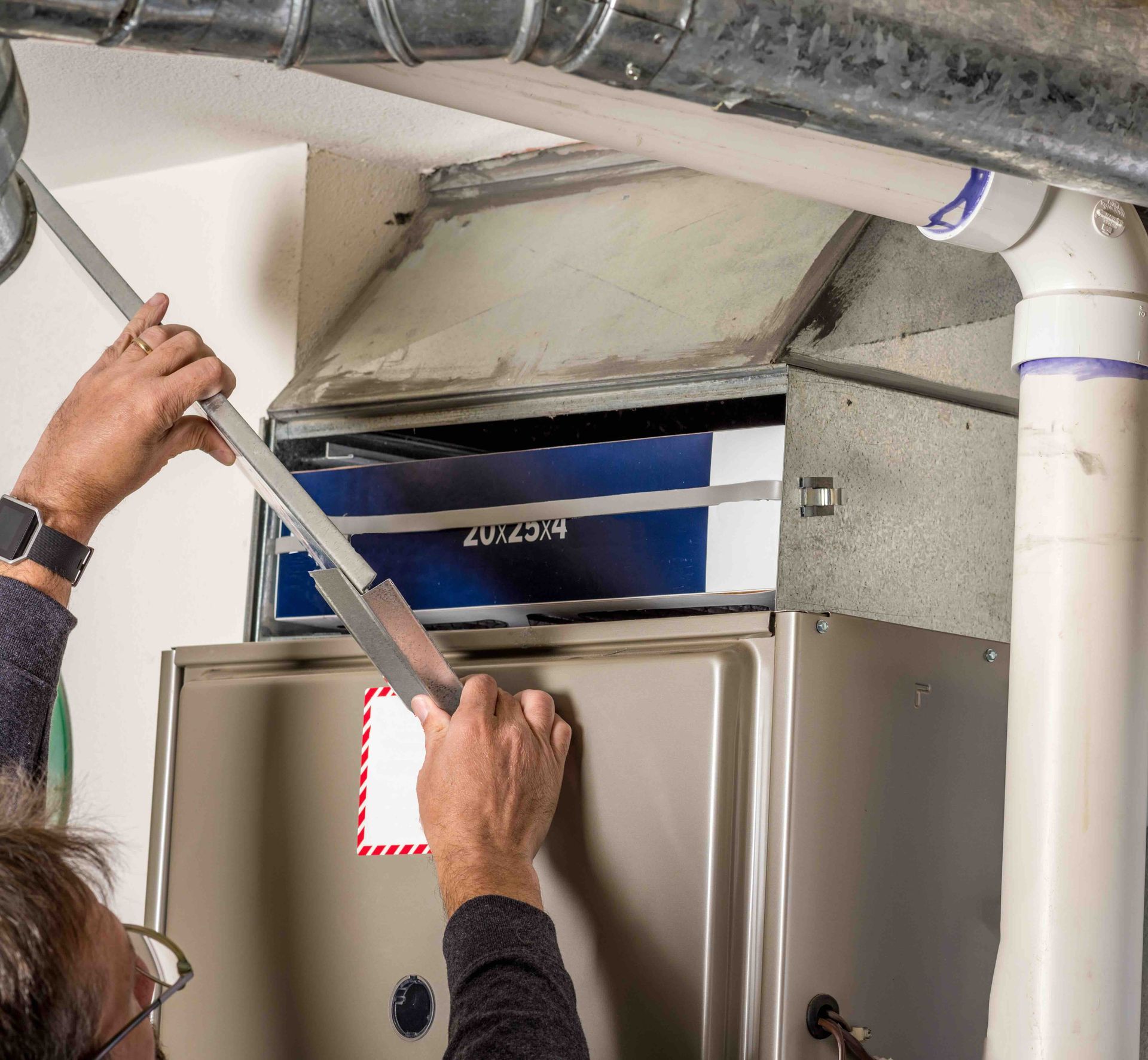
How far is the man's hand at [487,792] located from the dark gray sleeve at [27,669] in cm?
37

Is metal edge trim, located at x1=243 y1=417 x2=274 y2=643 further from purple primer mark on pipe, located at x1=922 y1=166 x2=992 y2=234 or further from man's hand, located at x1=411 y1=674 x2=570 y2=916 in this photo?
purple primer mark on pipe, located at x1=922 y1=166 x2=992 y2=234

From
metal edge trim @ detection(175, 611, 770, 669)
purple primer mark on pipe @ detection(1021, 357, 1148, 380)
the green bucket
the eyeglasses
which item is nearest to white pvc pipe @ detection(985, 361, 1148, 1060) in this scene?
purple primer mark on pipe @ detection(1021, 357, 1148, 380)

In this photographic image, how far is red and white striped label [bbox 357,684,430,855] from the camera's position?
4.31ft

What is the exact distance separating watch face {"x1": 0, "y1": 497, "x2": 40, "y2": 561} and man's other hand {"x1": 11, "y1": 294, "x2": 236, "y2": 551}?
0.07ft

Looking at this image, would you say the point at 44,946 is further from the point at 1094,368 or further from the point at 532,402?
the point at 1094,368

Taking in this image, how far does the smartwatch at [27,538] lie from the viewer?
4.22ft

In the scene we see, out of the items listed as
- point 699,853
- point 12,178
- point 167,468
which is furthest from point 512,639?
point 167,468

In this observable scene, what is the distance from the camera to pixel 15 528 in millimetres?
1286

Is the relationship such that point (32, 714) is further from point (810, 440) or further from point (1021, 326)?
point (1021, 326)

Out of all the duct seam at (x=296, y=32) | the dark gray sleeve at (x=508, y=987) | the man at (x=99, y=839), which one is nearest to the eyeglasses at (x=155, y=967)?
the man at (x=99, y=839)

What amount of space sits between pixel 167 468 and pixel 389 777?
0.76 m

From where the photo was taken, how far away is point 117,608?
1941mm

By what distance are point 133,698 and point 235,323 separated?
0.55m

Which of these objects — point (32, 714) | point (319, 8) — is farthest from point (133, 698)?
point (319, 8)
